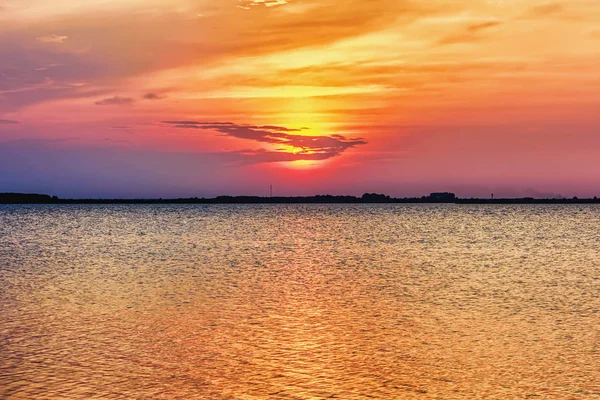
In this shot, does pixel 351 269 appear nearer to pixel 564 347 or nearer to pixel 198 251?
pixel 198 251

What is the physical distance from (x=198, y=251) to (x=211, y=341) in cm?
4106

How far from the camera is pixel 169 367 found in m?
17.4

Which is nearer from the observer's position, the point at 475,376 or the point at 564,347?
the point at 475,376

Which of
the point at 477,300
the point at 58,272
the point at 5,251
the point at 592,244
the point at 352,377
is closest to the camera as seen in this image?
the point at 352,377

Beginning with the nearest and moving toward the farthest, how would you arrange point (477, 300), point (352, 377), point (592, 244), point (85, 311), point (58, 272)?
point (352, 377)
point (85, 311)
point (477, 300)
point (58, 272)
point (592, 244)

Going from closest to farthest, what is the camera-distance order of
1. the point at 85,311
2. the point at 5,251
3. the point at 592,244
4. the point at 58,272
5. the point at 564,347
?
the point at 564,347 → the point at 85,311 → the point at 58,272 → the point at 5,251 → the point at 592,244

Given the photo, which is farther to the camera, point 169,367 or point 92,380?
point 169,367

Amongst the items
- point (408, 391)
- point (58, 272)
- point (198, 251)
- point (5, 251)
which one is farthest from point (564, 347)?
point (5, 251)

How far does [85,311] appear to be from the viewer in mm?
26297

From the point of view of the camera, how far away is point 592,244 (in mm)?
72188

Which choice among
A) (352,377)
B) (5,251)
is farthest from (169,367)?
(5,251)

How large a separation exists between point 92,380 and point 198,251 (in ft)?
149

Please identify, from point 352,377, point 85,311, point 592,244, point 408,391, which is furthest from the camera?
point 592,244

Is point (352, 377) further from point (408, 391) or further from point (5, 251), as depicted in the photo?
point (5, 251)
